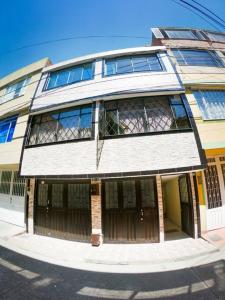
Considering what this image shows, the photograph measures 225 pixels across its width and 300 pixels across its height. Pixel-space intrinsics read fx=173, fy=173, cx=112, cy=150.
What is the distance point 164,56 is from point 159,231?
28.2ft

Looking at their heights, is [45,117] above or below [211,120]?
above

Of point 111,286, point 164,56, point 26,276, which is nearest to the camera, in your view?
Answer: point 111,286

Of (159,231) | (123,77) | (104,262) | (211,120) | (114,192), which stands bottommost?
(104,262)

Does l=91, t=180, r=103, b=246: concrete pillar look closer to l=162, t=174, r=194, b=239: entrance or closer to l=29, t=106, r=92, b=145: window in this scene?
l=29, t=106, r=92, b=145: window

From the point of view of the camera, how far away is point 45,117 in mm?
9258

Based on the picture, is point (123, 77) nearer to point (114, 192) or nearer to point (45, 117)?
point (45, 117)

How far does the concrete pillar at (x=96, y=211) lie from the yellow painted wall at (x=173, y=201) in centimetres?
423

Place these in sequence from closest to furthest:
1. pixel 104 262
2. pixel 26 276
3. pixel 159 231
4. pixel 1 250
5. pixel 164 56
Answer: pixel 26 276, pixel 104 262, pixel 1 250, pixel 159 231, pixel 164 56

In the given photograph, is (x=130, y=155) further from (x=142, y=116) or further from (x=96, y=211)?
(x=96, y=211)

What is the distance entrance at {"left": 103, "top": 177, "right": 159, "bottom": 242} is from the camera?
680 cm

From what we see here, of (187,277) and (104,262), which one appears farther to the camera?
(104,262)

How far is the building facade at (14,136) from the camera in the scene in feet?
32.7

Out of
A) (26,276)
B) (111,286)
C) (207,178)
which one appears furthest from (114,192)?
(207,178)

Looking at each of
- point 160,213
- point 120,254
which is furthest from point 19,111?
point 160,213
